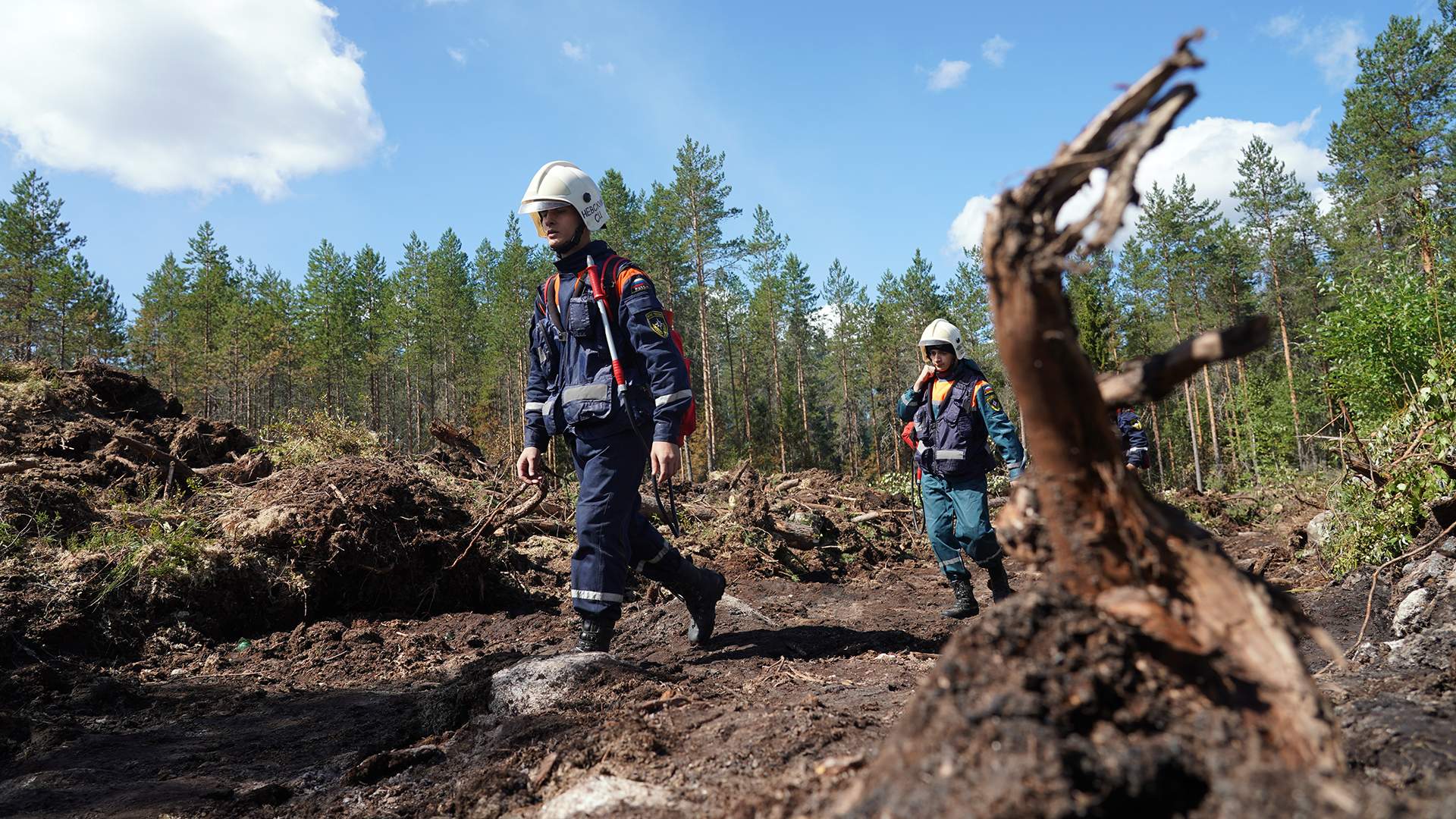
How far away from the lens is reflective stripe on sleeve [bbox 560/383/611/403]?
3957 mm

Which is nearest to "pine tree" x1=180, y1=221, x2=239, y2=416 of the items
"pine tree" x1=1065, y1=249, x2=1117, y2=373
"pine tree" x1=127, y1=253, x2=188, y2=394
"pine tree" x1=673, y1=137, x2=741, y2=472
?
"pine tree" x1=127, y1=253, x2=188, y2=394

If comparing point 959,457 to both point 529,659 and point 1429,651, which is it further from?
point 529,659

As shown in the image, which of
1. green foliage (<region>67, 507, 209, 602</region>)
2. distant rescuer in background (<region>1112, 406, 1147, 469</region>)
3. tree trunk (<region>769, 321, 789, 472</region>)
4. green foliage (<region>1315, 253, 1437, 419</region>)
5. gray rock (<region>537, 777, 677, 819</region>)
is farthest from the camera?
tree trunk (<region>769, 321, 789, 472</region>)

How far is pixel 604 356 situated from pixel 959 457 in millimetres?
2809

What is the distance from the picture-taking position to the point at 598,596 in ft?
12.8

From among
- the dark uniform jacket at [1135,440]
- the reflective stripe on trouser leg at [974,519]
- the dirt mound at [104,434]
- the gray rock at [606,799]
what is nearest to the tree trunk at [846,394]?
the dirt mound at [104,434]

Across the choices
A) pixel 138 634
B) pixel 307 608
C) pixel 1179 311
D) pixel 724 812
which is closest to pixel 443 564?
pixel 307 608

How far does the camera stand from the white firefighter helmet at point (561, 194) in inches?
164

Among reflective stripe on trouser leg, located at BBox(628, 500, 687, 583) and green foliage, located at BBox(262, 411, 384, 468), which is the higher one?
green foliage, located at BBox(262, 411, 384, 468)

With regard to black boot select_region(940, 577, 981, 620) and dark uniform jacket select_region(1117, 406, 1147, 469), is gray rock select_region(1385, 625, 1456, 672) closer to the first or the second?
black boot select_region(940, 577, 981, 620)

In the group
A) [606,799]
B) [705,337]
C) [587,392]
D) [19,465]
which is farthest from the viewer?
[705,337]

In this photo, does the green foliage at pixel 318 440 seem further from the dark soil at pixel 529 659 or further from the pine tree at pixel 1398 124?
the pine tree at pixel 1398 124

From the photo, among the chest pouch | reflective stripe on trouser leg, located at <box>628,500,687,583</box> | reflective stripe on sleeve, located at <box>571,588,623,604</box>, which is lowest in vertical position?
reflective stripe on sleeve, located at <box>571,588,623,604</box>

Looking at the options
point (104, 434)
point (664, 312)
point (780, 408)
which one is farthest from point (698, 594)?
point (780, 408)
